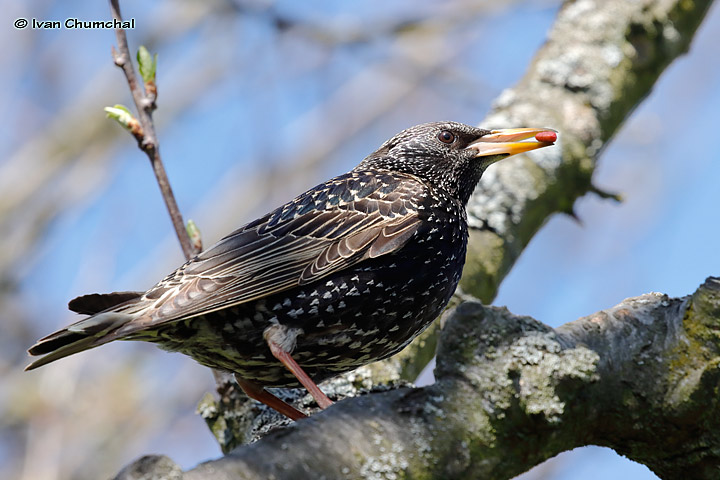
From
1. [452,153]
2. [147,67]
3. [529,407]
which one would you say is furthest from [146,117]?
[529,407]

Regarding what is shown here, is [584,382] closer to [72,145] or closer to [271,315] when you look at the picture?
[271,315]

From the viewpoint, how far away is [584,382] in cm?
245

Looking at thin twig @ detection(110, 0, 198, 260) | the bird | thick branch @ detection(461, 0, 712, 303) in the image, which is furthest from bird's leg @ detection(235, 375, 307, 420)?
thick branch @ detection(461, 0, 712, 303)

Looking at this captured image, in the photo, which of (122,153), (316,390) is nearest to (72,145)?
(122,153)

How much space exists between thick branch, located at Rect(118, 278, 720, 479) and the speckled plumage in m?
0.92

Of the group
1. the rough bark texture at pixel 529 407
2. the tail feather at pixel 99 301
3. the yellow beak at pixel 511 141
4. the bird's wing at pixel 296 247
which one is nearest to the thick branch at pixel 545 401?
the rough bark texture at pixel 529 407

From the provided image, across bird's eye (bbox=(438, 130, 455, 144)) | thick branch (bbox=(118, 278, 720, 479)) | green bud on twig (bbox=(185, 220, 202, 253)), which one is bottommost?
thick branch (bbox=(118, 278, 720, 479))

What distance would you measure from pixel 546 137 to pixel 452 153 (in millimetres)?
619

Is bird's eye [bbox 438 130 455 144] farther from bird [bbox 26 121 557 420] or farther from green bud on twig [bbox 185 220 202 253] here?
green bud on twig [bbox 185 220 202 253]

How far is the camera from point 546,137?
3859mm

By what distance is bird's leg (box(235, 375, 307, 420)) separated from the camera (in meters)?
3.55

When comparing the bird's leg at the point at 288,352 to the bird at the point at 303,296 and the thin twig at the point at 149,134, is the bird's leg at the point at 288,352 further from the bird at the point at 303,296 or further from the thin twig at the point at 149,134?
the thin twig at the point at 149,134

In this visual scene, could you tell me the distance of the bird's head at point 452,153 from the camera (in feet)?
13.7

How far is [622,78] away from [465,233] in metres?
1.56
